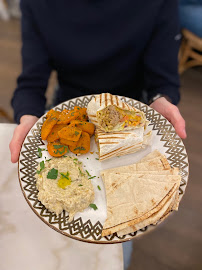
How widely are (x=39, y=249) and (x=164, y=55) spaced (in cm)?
156

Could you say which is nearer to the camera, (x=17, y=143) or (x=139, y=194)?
(x=139, y=194)

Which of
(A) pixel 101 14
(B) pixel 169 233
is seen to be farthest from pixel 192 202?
(A) pixel 101 14

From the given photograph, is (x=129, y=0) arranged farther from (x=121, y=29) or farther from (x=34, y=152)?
(x=34, y=152)

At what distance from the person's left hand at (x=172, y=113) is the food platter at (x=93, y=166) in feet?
0.23

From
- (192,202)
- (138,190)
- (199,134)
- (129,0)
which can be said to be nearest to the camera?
(138,190)

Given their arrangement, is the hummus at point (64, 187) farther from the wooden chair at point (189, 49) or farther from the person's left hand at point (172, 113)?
the wooden chair at point (189, 49)

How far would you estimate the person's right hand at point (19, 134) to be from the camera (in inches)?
56.9

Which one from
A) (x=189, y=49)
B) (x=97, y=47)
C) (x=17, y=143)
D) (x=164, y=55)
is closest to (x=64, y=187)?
(x=17, y=143)

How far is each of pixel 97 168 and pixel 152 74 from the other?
3.11 ft

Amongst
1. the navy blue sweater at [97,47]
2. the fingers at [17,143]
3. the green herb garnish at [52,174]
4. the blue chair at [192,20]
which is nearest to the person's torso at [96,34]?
the navy blue sweater at [97,47]

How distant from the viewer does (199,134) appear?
3.10 m

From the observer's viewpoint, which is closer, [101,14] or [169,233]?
[101,14]

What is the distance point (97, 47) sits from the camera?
67.7 inches

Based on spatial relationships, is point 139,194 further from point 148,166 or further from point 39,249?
point 39,249
